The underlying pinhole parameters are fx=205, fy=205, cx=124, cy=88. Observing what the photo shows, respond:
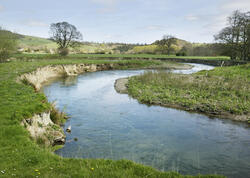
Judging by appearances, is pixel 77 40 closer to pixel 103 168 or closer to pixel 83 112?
pixel 83 112

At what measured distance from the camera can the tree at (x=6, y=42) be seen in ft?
104

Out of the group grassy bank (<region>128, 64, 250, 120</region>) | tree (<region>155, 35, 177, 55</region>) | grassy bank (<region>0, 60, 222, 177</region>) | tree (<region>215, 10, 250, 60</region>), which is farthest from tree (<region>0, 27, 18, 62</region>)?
tree (<region>155, 35, 177, 55</region>)

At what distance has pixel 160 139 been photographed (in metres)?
10.3

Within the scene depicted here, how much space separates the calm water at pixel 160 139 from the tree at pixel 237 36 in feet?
129

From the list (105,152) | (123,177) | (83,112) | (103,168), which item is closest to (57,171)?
(103,168)

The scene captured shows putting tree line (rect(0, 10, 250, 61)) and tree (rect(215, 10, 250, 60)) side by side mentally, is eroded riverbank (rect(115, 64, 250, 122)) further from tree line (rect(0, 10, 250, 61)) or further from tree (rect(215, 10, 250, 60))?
tree (rect(215, 10, 250, 60))

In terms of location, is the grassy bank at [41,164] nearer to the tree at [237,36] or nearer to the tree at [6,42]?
the tree at [6,42]

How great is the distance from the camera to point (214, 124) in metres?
12.4

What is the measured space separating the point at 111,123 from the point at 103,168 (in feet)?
22.4

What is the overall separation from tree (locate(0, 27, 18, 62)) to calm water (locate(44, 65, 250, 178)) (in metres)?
21.9

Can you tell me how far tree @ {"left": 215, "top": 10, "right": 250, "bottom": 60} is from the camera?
4483cm

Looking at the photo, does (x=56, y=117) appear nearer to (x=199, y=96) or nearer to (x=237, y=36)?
(x=199, y=96)

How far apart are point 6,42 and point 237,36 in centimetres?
4725

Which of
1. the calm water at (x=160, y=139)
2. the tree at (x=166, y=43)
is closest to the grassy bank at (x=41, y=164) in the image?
the calm water at (x=160, y=139)
